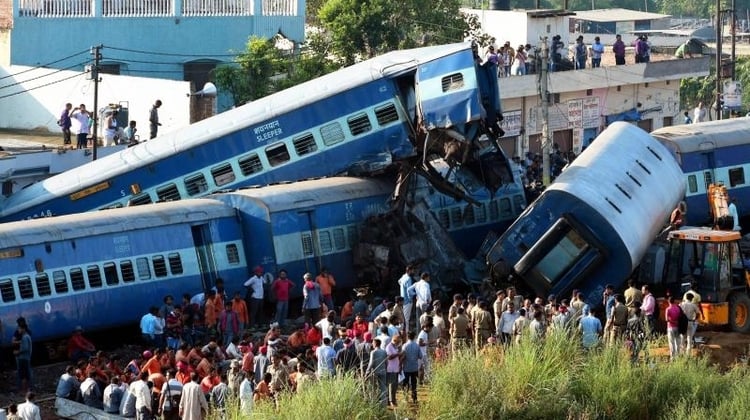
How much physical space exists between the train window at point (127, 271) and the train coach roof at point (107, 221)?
636mm

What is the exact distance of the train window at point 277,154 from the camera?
107 feet

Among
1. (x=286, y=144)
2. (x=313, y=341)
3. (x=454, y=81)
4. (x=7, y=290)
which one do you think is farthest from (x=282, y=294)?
(x=454, y=81)

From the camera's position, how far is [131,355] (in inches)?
1071

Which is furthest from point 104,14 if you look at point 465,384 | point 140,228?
point 465,384

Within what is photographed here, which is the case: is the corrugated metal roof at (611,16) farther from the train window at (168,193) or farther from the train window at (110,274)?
the train window at (110,274)

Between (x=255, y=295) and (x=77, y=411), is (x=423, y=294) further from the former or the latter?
(x=77, y=411)

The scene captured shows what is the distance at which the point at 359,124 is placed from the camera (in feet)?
107

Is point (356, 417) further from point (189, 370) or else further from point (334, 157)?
point (334, 157)

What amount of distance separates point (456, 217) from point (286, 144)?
13.3 feet

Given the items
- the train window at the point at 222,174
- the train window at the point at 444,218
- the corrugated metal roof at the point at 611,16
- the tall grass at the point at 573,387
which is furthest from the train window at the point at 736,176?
the corrugated metal roof at the point at 611,16

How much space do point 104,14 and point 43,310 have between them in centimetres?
2303

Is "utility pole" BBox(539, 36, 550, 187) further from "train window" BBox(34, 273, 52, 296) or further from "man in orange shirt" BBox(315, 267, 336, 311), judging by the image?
"train window" BBox(34, 273, 52, 296)

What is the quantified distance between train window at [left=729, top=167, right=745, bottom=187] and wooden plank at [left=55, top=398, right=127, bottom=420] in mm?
20476

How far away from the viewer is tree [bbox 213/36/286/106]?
4747 cm
